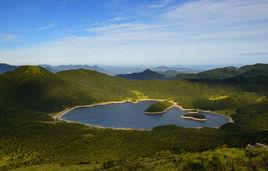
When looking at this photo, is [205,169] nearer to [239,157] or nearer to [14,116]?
[239,157]

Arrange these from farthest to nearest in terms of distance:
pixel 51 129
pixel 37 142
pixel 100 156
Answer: pixel 51 129 < pixel 37 142 < pixel 100 156

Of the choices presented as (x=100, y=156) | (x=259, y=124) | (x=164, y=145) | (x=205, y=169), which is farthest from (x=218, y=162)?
(x=259, y=124)

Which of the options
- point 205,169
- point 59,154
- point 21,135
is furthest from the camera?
point 21,135

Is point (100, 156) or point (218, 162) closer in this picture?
point (218, 162)

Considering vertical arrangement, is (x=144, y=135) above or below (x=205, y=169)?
below

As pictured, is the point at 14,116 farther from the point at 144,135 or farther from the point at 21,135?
the point at 144,135

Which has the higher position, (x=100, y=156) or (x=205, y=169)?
(x=205, y=169)

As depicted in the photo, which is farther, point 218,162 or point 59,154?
point 59,154

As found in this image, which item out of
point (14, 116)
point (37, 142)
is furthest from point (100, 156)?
point (14, 116)

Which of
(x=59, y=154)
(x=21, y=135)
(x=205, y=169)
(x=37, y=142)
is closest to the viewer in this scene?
(x=205, y=169)
